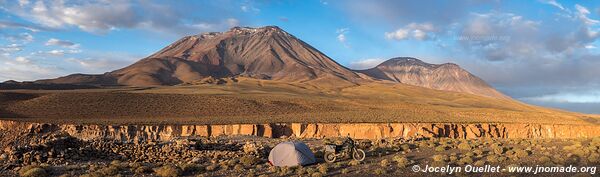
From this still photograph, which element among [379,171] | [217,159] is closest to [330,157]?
[379,171]

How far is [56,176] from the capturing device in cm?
1870

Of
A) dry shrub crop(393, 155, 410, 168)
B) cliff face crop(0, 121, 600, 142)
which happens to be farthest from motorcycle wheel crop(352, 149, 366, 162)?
cliff face crop(0, 121, 600, 142)

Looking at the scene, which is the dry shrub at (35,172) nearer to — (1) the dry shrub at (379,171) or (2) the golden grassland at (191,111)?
(1) the dry shrub at (379,171)

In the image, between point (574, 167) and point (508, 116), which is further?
point (508, 116)

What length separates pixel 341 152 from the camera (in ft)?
73.9

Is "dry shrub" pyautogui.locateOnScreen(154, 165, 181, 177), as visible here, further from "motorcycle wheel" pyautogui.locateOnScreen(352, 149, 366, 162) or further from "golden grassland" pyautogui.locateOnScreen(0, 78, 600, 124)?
"golden grassland" pyautogui.locateOnScreen(0, 78, 600, 124)

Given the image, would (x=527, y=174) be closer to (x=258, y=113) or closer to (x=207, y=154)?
(x=207, y=154)

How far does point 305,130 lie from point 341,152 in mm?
27782

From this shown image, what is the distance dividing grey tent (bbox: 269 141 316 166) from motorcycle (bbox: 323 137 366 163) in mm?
797

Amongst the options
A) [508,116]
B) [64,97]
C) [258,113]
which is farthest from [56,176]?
[508,116]

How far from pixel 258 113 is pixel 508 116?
35067 mm

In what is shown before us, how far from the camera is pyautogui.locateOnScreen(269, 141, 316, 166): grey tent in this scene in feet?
68.6

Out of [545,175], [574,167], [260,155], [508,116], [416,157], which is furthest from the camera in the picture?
[508,116]

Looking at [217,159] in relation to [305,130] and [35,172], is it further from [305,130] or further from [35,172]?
[305,130]
